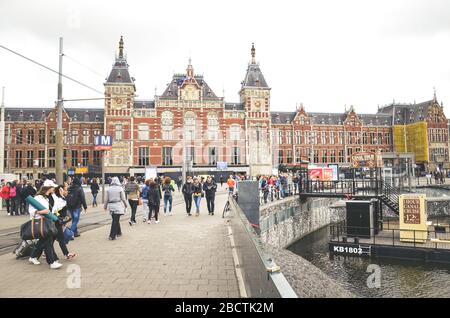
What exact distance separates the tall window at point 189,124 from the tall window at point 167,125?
87.9 inches

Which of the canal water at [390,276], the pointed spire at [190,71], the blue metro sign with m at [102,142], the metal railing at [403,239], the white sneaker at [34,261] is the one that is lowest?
the canal water at [390,276]

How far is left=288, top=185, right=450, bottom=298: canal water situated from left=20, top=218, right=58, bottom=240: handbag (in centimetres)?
1144

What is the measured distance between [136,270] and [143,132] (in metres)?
45.0

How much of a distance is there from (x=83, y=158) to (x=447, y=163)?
64.7 metres

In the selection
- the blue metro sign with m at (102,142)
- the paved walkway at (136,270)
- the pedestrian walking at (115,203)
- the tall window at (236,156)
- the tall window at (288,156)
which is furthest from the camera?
the tall window at (288,156)

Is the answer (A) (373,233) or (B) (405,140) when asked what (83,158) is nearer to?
(A) (373,233)

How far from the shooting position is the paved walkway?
4.94 metres

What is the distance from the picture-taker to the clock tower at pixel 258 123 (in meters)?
51.8

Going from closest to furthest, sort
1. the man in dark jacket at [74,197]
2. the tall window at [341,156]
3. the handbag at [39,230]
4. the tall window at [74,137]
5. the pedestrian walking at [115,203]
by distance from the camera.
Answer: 1. the handbag at [39,230]
2. the pedestrian walking at [115,203]
3. the man in dark jacket at [74,197]
4. the tall window at [74,137]
5. the tall window at [341,156]

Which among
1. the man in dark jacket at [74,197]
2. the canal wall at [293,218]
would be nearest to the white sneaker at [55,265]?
the man in dark jacket at [74,197]

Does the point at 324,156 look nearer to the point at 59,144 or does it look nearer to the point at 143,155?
the point at 143,155

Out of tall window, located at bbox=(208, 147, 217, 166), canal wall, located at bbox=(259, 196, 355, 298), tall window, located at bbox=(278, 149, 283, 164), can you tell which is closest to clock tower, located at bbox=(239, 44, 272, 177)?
tall window, located at bbox=(208, 147, 217, 166)

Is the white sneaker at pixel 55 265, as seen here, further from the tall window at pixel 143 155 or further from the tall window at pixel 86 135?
the tall window at pixel 86 135

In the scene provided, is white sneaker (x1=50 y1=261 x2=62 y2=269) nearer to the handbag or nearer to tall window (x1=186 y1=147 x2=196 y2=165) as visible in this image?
the handbag
